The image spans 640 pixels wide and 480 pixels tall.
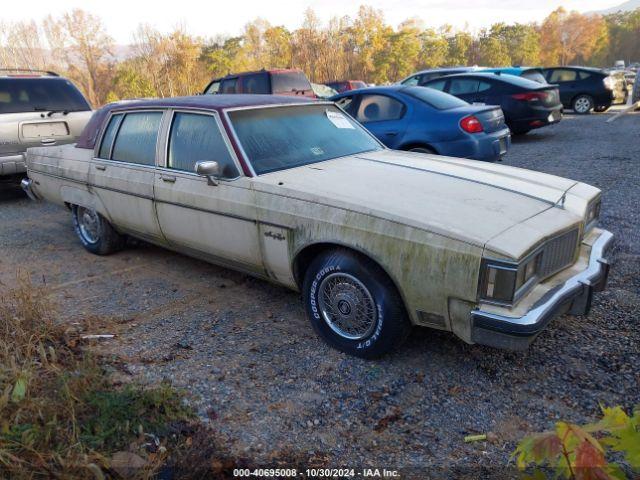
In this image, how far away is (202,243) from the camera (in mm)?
4023

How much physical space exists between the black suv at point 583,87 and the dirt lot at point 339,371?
12.6 m

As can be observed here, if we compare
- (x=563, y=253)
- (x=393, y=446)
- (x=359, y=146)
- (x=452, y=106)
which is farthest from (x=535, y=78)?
(x=393, y=446)

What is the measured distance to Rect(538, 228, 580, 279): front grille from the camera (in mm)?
2855

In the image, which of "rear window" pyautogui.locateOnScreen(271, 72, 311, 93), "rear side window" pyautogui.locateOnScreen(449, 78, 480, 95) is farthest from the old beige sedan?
"rear window" pyautogui.locateOnScreen(271, 72, 311, 93)

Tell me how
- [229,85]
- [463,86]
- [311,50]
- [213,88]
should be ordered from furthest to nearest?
1. [311,50]
2. [213,88]
3. [229,85]
4. [463,86]

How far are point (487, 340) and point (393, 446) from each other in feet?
2.37

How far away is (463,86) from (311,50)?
105 feet

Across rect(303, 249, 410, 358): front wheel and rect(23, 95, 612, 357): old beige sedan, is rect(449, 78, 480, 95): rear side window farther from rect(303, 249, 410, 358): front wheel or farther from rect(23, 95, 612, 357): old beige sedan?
rect(303, 249, 410, 358): front wheel

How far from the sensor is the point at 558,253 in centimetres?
298

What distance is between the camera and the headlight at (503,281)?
2.52 metres

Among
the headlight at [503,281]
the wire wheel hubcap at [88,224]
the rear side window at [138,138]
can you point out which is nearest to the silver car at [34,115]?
the wire wheel hubcap at [88,224]

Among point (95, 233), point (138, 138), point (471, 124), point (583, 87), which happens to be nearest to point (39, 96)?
point (95, 233)

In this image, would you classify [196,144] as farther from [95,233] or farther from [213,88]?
[213,88]

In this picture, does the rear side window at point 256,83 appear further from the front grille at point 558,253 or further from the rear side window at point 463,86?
the front grille at point 558,253
